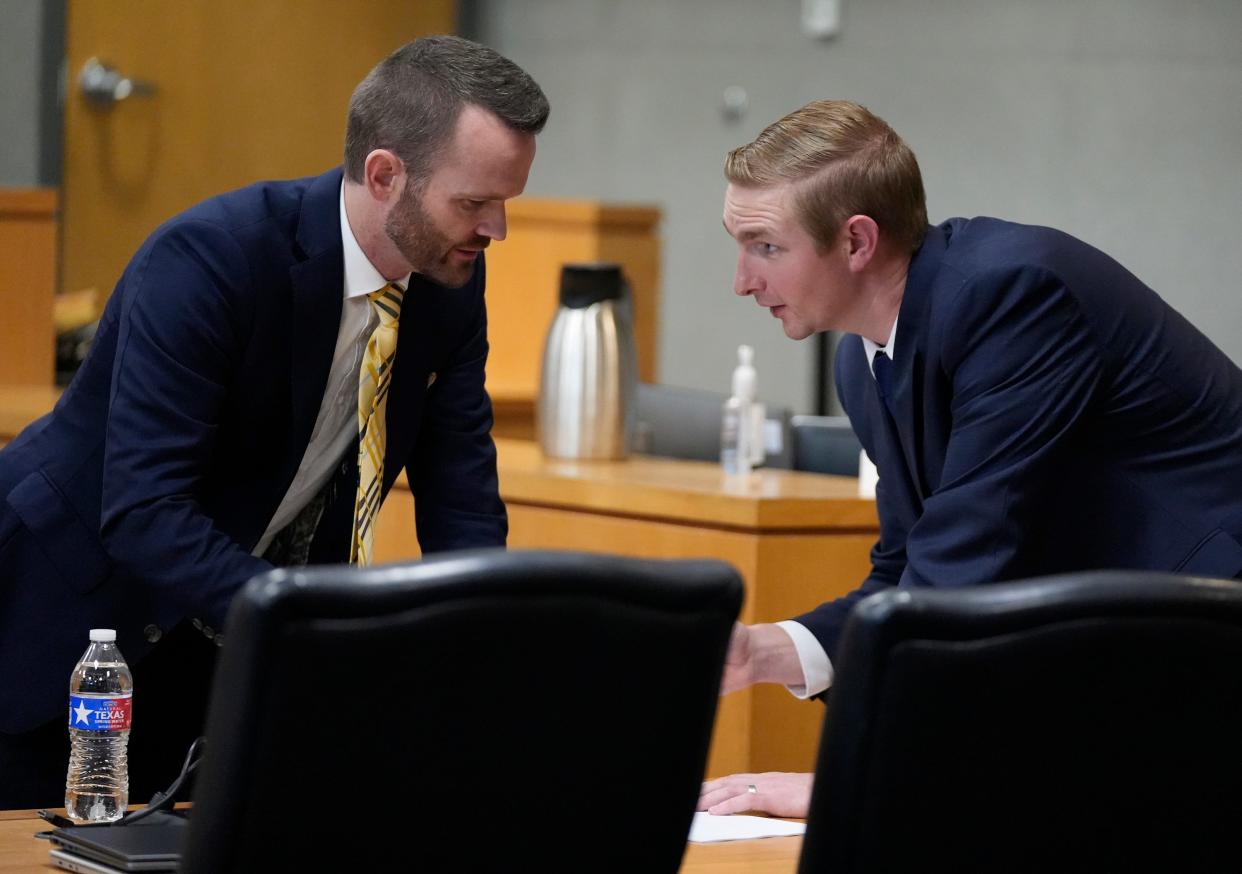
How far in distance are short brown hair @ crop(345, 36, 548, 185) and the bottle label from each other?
0.70 metres

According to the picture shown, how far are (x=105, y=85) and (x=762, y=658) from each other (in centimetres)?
439

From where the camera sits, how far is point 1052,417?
1.93 meters

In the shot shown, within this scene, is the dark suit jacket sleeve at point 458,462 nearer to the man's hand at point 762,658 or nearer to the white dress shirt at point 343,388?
the white dress shirt at point 343,388

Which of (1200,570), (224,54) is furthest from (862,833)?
(224,54)

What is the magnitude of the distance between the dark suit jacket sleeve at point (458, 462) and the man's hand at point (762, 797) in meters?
0.55

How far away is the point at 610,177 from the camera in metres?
7.56

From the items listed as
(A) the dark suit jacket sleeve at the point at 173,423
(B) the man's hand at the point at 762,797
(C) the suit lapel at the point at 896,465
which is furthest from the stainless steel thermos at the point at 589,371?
(B) the man's hand at the point at 762,797

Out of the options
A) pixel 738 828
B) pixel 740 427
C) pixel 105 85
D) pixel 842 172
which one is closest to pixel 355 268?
pixel 842 172

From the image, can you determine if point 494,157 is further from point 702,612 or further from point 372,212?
point 702,612

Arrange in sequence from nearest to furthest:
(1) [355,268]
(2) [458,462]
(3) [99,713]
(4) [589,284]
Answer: (3) [99,713] < (1) [355,268] < (2) [458,462] < (4) [589,284]

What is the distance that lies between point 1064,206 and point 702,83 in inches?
65.9

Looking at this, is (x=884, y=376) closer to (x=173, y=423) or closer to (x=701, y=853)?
(x=701, y=853)

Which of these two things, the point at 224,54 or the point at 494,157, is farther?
the point at 224,54

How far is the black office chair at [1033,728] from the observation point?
1209 millimetres
